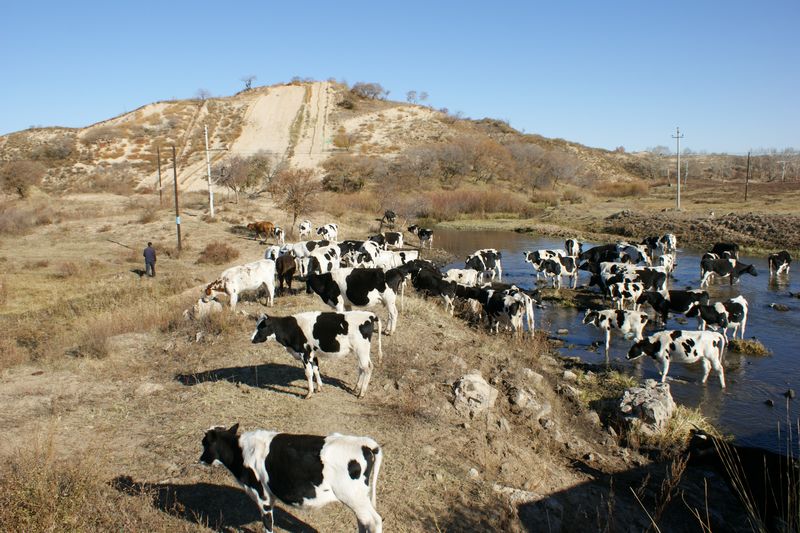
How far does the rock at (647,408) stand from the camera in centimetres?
1091

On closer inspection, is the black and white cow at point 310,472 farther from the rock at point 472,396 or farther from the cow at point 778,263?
the cow at point 778,263

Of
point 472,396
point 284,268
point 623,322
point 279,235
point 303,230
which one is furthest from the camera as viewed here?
point 303,230

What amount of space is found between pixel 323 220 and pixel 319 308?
2657 cm

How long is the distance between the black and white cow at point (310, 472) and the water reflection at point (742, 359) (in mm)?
4196

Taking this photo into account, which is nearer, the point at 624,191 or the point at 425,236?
the point at 425,236

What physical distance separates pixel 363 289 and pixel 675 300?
10.7m

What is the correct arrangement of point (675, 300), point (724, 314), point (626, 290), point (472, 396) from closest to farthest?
1. point (472, 396)
2. point (724, 314)
3. point (675, 300)
4. point (626, 290)

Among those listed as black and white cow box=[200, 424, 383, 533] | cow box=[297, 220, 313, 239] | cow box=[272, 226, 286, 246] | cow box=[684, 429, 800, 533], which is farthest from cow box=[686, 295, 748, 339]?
cow box=[297, 220, 313, 239]

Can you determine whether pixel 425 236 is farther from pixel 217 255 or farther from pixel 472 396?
pixel 472 396

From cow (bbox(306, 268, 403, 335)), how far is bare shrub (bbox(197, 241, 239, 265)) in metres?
15.2

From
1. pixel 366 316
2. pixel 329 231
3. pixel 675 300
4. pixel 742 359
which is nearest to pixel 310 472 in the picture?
pixel 366 316

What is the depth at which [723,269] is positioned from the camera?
24.4m

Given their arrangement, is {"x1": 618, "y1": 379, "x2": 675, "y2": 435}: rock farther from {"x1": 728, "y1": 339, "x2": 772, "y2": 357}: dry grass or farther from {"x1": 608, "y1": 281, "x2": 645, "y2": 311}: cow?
{"x1": 608, "y1": 281, "x2": 645, "y2": 311}: cow

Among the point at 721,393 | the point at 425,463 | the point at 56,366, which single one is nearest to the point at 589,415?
the point at 721,393
